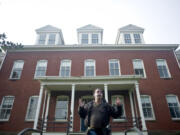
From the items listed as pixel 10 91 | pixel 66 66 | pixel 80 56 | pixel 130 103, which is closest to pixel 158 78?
pixel 130 103

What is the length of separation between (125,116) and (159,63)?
5.86 metres

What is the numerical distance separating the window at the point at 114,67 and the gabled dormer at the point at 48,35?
5.92 meters

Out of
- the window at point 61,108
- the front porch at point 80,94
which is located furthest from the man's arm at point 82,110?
the window at point 61,108

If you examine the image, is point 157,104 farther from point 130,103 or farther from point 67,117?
point 67,117

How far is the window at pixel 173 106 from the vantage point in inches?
377

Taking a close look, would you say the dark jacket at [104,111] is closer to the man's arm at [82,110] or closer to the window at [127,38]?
the man's arm at [82,110]

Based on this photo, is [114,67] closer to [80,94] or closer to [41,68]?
[80,94]

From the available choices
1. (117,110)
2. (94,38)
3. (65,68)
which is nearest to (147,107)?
(65,68)

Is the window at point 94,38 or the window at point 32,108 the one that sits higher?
the window at point 94,38

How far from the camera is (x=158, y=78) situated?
10836mm

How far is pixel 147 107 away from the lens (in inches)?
385

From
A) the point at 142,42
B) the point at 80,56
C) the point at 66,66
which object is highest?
the point at 142,42

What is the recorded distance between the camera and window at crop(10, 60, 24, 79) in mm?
11320

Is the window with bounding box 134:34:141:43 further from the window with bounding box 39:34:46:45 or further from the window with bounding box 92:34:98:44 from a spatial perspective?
the window with bounding box 39:34:46:45
